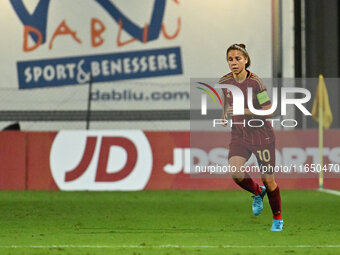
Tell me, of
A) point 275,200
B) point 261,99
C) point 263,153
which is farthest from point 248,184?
point 261,99

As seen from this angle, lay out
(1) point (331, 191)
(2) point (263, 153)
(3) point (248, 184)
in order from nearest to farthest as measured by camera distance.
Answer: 1. (2) point (263, 153)
2. (3) point (248, 184)
3. (1) point (331, 191)

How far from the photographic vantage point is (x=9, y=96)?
1925cm

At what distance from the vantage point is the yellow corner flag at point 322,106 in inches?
685

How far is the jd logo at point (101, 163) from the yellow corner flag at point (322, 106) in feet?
11.8

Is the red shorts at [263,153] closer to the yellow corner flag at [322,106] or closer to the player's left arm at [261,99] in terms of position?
the player's left arm at [261,99]

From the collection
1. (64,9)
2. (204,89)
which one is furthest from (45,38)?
(204,89)

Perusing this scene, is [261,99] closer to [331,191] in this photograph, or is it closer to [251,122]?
[251,122]

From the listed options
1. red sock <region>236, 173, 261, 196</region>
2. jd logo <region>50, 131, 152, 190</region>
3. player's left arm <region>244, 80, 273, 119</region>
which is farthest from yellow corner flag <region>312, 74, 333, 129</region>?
player's left arm <region>244, 80, 273, 119</region>

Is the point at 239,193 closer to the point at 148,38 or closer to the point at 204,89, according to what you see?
the point at 204,89

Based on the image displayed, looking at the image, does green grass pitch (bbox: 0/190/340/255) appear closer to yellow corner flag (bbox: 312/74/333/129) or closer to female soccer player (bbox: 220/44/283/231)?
female soccer player (bbox: 220/44/283/231)

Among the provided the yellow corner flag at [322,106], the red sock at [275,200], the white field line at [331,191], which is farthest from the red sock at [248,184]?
the yellow corner flag at [322,106]

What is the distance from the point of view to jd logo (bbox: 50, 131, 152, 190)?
54.3 feet

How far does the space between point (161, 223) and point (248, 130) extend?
2085mm

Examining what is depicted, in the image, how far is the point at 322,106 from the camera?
58.3 ft
